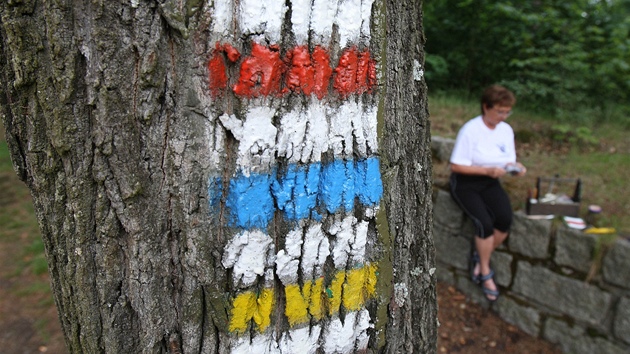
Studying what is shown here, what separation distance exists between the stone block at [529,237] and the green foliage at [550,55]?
3.25m

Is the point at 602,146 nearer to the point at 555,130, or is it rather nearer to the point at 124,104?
the point at 555,130

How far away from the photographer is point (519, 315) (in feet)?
11.8

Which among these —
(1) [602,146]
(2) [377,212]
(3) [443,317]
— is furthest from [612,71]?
(2) [377,212]

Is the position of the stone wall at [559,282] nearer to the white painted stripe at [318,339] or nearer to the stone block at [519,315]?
the stone block at [519,315]

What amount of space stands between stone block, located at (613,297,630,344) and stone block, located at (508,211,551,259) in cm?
56

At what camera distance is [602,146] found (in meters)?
5.13

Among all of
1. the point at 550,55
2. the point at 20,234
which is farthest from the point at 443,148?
the point at 20,234

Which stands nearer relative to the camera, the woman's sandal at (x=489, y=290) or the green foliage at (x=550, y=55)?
the woman's sandal at (x=489, y=290)

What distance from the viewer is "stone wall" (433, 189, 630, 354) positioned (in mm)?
3021

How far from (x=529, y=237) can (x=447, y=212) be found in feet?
2.39

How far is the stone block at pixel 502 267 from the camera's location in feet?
11.8

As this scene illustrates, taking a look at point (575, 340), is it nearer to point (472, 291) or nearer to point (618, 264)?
point (618, 264)

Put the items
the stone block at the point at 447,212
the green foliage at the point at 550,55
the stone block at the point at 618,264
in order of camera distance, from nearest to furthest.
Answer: the stone block at the point at 618,264
the stone block at the point at 447,212
the green foliage at the point at 550,55

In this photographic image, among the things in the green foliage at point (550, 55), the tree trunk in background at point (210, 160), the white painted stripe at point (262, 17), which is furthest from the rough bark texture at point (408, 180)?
the green foliage at point (550, 55)
